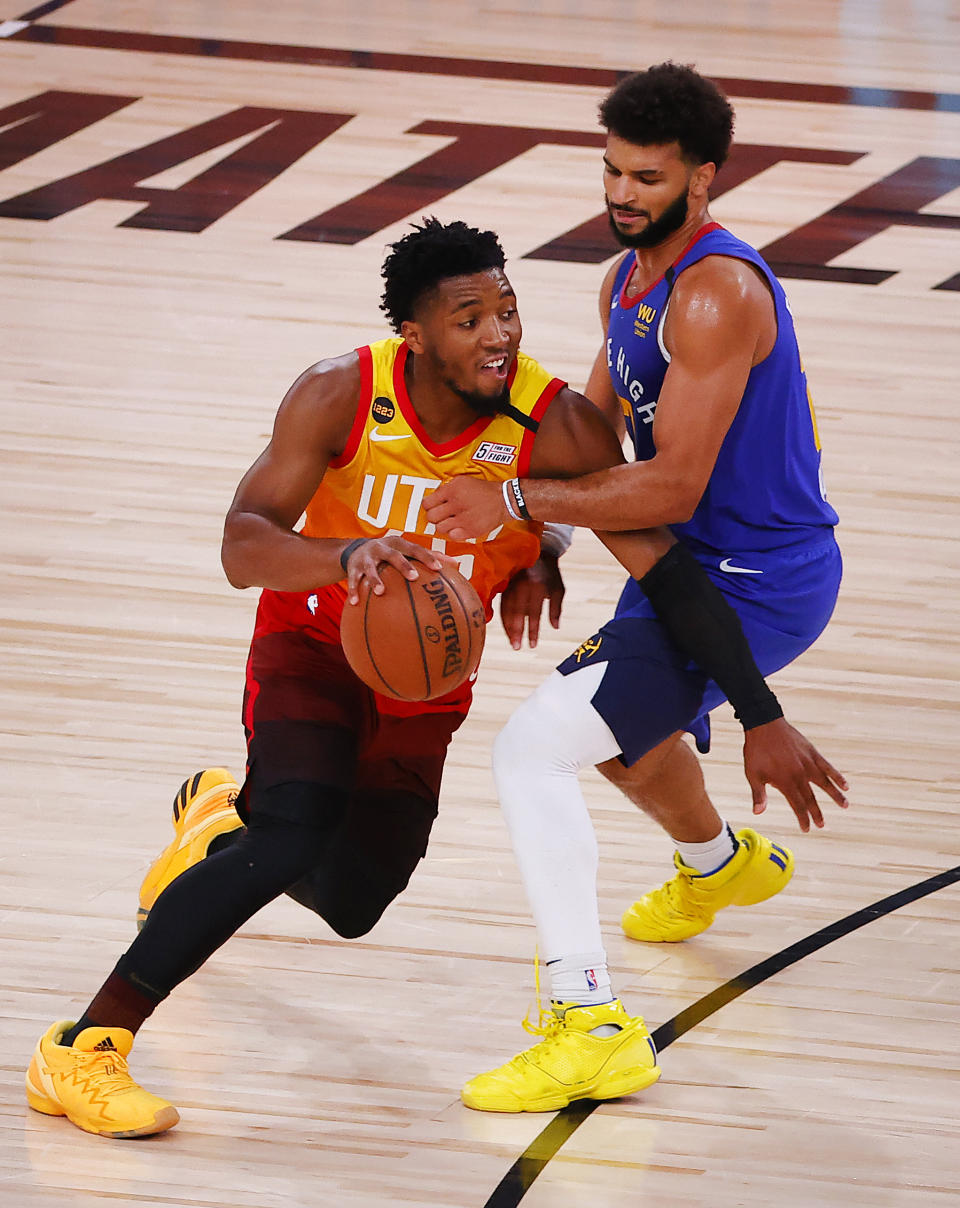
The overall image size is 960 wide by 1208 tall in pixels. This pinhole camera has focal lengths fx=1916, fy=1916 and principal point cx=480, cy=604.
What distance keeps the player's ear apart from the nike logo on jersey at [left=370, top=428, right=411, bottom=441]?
0.16 metres

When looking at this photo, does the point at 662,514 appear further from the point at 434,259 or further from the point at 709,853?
the point at 709,853

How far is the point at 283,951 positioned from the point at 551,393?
4.26 feet

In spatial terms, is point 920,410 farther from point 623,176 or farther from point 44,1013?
point 44,1013

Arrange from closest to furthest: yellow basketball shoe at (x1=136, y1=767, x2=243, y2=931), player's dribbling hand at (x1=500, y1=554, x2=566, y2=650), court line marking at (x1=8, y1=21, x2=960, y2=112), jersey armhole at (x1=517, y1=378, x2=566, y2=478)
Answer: jersey armhole at (x1=517, y1=378, x2=566, y2=478)
player's dribbling hand at (x1=500, y1=554, x2=566, y2=650)
yellow basketball shoe at (x1=136, y1=767, x2=243, y2=931)
court line marking at (x1=8, y1=21, x2=960, y2=112)

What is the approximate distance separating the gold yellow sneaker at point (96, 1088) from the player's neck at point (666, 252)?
68.4 inches

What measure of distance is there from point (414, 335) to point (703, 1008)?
1453 millimetres

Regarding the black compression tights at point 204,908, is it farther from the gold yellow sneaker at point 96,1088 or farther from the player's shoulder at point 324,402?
the player's shoulder at point 324,402

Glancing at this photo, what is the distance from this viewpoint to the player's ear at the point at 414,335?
3.69m

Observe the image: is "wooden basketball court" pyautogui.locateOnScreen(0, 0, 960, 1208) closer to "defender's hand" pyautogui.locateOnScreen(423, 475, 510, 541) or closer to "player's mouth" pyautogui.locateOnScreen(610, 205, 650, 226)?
"defender's hand" pyautogui.locateOnScreen(423, 475, 510, 541)

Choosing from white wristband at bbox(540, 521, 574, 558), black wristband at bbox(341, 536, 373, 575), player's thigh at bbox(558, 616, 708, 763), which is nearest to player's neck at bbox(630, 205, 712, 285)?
white wristband at bbox(540, 521, 574, 558)

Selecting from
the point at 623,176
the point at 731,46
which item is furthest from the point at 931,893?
the point at 731,46

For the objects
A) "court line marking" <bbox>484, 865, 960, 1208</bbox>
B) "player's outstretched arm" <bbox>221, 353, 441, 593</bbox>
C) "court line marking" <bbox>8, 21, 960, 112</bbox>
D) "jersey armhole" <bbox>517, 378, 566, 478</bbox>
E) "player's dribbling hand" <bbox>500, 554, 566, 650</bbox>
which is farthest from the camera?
"court line marking" <bbox>8, 21, 960, 112</bbox>

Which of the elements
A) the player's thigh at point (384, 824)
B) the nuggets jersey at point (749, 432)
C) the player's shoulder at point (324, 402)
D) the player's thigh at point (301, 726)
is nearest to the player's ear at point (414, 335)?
the player's shoulder at point (324, 402)

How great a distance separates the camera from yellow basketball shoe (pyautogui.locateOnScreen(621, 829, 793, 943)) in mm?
4066
